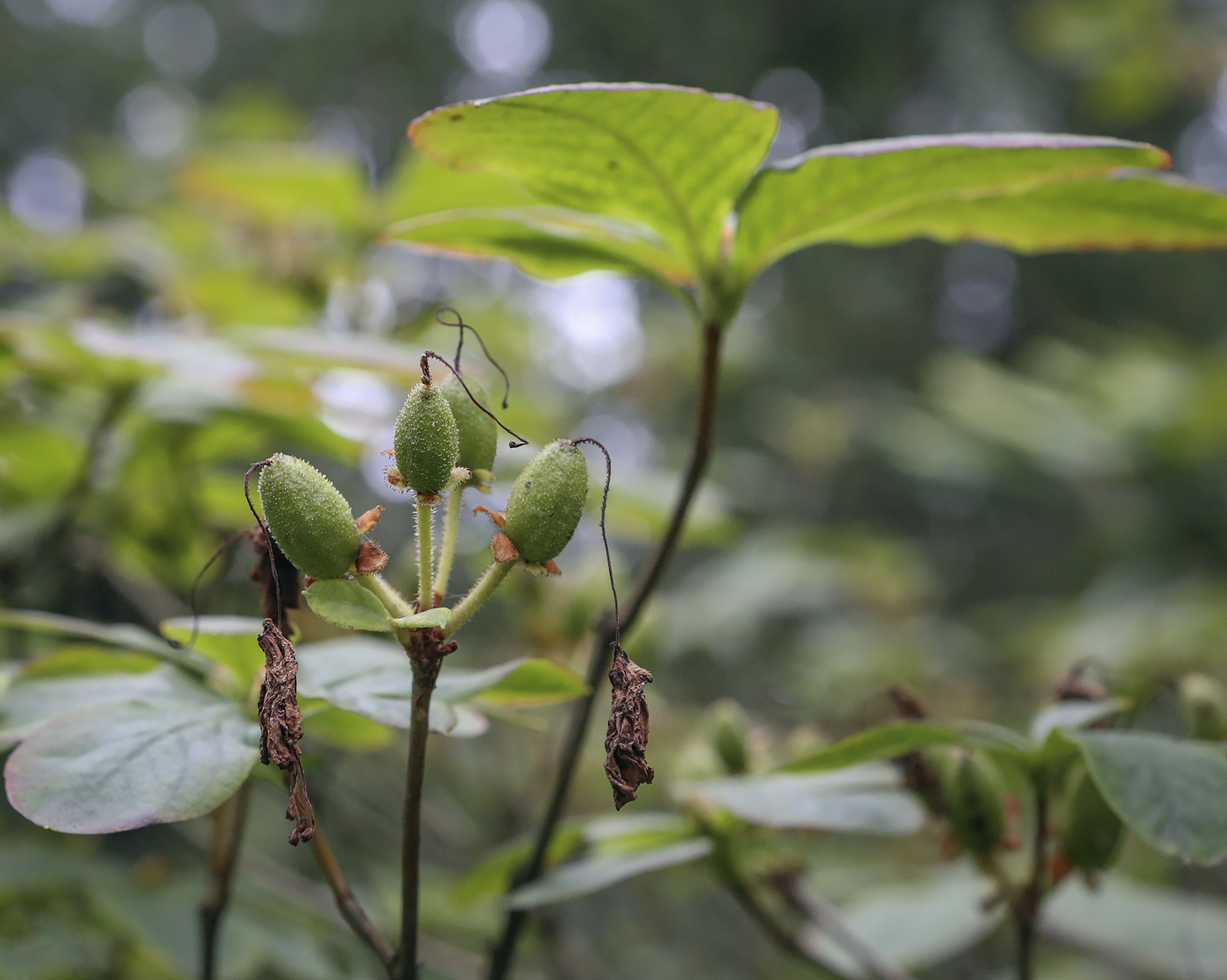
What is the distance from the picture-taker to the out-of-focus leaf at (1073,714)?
0.91 metres

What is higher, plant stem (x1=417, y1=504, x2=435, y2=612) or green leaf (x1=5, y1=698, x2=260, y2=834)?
plant stem (x1=417, y1=504, x2=435, y2=612)

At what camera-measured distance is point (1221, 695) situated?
41.5 inches

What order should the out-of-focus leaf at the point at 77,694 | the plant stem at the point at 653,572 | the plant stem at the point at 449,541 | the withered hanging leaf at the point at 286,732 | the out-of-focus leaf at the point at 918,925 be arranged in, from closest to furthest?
the withered hanging leaf at the point at 286,732, the plant stem at the point at 449,541, the out-of-focus leaf at the point at 77,694, the plant stem at the point at 653,572, the out-of-focus leaf at the point at 918,925

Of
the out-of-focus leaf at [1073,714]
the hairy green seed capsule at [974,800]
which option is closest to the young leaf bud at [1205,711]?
Result: the out-of-focus leaf at [1073,714]

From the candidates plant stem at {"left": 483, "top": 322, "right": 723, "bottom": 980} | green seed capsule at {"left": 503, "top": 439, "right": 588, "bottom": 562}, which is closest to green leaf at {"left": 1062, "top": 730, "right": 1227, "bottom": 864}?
plant stem at {"left": 483, "top": 322, "right": 723, "bottom": 980}

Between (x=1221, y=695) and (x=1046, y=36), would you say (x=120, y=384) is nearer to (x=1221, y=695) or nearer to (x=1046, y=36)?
(x=1221, y=695)

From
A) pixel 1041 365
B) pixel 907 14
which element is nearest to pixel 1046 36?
pixel 907 14

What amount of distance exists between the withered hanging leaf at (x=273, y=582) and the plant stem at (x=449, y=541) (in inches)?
5.0

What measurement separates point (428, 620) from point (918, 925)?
112cm

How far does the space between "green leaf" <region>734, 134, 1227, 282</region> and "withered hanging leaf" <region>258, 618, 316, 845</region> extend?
586 mm

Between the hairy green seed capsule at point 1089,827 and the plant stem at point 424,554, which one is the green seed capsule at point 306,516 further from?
the hairy green seed capsule at point 1089,827

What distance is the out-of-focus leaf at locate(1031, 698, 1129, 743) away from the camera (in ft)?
2.99

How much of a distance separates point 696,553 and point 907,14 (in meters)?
3.02

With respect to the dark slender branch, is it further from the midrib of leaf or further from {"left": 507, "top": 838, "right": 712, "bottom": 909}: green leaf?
the midrib of leaf
